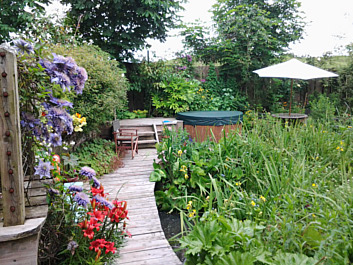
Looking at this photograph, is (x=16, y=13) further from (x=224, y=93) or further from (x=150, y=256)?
(x=150, y=256)

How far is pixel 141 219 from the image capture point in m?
2.84

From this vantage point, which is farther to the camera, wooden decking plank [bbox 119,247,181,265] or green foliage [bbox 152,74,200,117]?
green foliage [bbox 152,74,200,117]

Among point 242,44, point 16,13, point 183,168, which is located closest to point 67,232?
point 183,168

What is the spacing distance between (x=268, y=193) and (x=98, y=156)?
283 centimetres

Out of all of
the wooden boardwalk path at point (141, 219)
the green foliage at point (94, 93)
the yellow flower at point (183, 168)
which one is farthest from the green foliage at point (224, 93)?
the yellow flower at point (183, 168)

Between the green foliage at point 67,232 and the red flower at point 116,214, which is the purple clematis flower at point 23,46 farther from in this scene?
the red flower at point 116,214

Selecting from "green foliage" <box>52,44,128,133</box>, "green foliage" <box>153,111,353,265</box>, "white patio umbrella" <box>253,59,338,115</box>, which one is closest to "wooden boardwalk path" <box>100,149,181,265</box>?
"green foliage" <box>153,111,353,265</box>

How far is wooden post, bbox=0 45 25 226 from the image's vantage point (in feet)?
4.31

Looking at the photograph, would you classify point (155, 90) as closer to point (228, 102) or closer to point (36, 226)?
point (228, 102)

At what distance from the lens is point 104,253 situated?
6.24ft

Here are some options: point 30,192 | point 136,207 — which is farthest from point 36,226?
point 136,207

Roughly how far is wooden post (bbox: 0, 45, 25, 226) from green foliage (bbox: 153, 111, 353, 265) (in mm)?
889

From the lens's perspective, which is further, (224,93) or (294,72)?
(224,93)

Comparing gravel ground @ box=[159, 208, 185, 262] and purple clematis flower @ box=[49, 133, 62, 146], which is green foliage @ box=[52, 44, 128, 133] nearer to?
gravel ground @ box=[159, 208, 185, 262]
